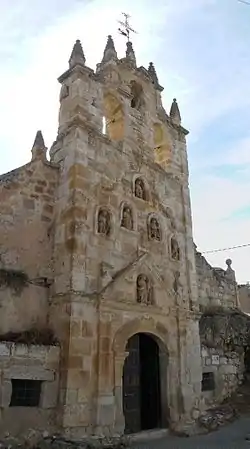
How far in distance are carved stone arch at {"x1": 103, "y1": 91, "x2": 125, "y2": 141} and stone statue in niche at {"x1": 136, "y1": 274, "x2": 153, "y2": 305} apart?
3.91 metres

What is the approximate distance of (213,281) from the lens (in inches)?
562

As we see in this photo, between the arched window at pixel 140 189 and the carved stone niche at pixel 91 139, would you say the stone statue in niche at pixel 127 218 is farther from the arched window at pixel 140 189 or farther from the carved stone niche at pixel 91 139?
the carved stone niche at pixel 91 139

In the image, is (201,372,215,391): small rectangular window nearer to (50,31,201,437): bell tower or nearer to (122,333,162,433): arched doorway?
(50,31,201,437): bell tower

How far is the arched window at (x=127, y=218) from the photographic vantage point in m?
9.89

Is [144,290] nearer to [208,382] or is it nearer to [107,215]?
[107,215]

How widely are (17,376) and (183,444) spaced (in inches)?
142

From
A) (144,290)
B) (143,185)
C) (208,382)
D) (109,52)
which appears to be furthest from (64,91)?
(208,382)

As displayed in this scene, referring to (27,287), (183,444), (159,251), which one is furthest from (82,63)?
(183,444)

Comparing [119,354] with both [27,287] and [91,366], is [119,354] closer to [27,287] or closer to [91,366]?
[91,366]

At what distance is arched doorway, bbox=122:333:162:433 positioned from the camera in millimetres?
8648

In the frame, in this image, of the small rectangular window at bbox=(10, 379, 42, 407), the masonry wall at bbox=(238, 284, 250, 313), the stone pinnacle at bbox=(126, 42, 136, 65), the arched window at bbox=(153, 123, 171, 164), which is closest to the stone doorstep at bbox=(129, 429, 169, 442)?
the small rectangular window at bbox=(10, 379, 42, 407)

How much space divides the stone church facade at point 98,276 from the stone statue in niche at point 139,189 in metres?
0.05

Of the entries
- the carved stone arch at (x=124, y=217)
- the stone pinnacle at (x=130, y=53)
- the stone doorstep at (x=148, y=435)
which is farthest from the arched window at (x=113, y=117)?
the stone doorstep at (x=148, y=435)

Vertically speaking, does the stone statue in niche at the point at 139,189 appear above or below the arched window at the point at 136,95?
below
